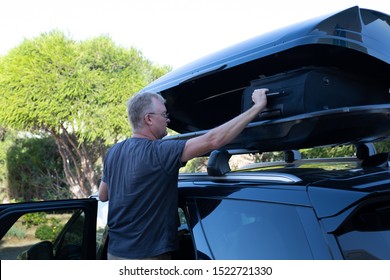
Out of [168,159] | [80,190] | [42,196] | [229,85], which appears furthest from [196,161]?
[168,159]

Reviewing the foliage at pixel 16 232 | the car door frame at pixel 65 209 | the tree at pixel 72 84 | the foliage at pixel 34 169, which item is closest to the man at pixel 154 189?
the car door frame at pixel 65 209

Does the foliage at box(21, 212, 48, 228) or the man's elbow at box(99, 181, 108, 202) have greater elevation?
the man's elbow at box(99, 181, 108, 202)

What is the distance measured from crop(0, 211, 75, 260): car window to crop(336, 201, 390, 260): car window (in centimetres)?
182

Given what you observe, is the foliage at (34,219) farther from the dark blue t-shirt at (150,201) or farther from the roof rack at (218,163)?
the roof rack at (218,163)

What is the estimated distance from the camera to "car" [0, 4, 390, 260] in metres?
1.61

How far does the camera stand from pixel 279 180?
6.24ft

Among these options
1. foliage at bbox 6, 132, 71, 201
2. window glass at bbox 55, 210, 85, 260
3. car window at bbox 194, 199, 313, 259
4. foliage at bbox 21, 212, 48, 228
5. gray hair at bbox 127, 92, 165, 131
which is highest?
gray hair at bbox 127, 92, 165, 131

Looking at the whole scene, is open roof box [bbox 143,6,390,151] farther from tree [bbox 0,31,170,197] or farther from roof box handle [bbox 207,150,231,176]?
tree [bbox 0,31,170,197]

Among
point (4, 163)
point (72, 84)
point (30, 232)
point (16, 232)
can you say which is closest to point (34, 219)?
point (16, 232)

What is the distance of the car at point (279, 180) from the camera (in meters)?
1.61

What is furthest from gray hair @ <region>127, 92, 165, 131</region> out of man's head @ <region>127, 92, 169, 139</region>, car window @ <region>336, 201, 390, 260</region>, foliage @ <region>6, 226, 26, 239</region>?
car window @ <region>336, 201, 390, 260</region>

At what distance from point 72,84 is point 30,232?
33.0 feet

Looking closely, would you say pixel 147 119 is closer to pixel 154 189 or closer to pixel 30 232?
pixel 154 189

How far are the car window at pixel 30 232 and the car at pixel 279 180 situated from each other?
0.4 inches
